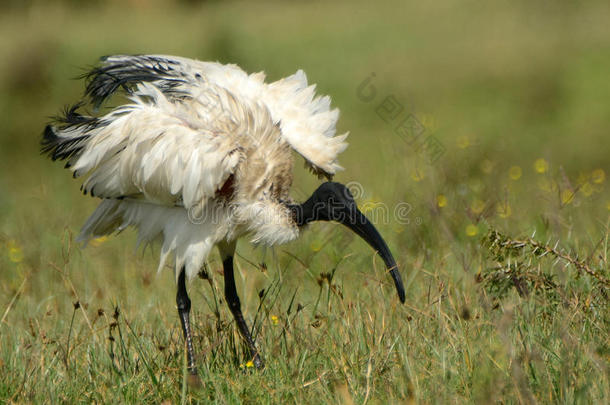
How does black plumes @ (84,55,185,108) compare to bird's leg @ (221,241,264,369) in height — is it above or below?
above

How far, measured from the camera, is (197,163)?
3.94 m

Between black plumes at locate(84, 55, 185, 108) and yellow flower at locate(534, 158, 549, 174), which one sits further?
yellow flower at locate(534, 158, 549, 174)

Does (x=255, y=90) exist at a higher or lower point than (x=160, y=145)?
higher

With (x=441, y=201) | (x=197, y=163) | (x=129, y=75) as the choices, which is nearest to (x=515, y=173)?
(x=441, y=201)

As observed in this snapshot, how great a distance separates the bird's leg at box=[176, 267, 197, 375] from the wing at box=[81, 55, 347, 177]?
3.03ft

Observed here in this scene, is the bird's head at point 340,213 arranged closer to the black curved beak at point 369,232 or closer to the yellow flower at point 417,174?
the black curved beak at point 369,232

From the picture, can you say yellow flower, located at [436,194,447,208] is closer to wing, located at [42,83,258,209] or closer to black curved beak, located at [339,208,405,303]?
black curved beak, located at [339,208,405,303]

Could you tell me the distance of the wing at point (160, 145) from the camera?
396cm

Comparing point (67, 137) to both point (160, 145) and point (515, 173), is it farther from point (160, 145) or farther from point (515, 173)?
point (515, 173)

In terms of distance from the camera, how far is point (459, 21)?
1198 centimetres

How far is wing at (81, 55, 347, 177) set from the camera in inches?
173

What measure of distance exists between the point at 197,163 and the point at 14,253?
256 centimetres

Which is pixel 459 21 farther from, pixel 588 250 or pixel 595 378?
pixel 595 378

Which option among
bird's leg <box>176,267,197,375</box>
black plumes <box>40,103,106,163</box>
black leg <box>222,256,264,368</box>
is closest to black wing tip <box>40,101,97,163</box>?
black plumes <box>40,103,106,163</box>
